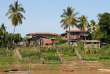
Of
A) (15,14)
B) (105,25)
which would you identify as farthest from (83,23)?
(15,14)

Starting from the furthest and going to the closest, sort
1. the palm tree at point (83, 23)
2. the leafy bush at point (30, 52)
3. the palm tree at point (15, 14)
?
the palm tree at point (83, 23), the palm tree at point (15, 14), the leafy bush at point (30, 52)

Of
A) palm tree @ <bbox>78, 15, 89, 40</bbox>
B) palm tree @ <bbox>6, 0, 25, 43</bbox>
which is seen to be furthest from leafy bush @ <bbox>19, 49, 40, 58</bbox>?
palm tree @ <bbox>78, 15, 89, 40</bbox>

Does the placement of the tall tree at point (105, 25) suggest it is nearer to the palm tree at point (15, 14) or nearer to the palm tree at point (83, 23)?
the palm tree at point (83, 23)

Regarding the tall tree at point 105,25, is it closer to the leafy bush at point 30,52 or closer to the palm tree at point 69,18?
the palm tree at point 69,18

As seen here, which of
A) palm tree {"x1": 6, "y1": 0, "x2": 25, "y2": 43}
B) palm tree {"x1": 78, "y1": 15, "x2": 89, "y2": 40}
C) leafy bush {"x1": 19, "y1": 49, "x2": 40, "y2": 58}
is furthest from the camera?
palm tree {"x1": 78, "y1": 15, "x2": 89, "y2": 40}

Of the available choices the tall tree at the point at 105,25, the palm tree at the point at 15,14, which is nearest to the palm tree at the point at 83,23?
the tall tree at the point at 105,25

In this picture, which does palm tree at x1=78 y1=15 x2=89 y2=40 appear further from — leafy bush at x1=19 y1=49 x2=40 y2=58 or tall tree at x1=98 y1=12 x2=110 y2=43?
leafy bush at x1=19 y1=49 x2=40 y2=58

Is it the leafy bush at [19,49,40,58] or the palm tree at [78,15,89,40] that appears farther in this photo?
the palm tree at [78,15,89,40]

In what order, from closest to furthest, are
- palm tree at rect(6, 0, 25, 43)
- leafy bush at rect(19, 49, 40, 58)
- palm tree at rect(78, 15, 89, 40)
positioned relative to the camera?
leafy bush at rect(19, 49, 40, 58), palm tree at rect(6, 0, 25, 43), palm tree at rect(78, 15, 89, 40)

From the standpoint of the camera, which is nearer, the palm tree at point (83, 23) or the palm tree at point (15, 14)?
the palm tree at point (15, 14)

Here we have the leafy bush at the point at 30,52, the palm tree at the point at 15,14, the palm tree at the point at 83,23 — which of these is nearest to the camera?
the leafy bush at the point at 30,52

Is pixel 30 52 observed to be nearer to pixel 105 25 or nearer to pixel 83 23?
pixel 105 25

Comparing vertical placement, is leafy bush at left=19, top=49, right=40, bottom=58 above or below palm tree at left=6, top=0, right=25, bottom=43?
below

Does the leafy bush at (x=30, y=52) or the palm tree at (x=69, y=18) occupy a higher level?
the palm tree at (x=69, y=18)
